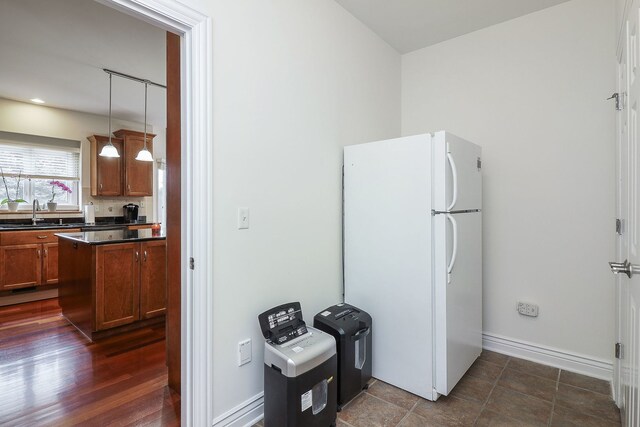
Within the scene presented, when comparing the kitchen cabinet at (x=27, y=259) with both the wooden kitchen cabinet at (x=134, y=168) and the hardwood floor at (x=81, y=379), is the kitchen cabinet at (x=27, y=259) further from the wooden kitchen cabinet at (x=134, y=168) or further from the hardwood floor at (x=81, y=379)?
the wooden kitchen cabinet at (x=134, y=168)

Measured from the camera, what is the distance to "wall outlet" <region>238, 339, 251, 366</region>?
69.3 inches

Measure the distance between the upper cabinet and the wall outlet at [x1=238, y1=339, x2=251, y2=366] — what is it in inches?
193

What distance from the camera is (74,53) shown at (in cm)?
323

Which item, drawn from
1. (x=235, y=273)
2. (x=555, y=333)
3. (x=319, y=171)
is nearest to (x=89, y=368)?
(x=235, y=273)

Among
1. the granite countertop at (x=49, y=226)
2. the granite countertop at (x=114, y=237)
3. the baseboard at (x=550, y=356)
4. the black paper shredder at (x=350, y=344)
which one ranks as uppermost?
the granite countertop at (x=49, y=226)

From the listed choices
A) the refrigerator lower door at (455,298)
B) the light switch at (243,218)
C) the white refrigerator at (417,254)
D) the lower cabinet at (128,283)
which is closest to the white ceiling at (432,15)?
the white refrigerator at (417,254)

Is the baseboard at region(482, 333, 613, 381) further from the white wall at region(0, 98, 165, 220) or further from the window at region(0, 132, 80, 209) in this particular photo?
the window at region(0, 132, 80, 209)

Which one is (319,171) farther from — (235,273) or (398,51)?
(398,51)

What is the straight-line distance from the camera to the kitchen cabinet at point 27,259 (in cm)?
409

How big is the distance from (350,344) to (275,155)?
126 centimetres

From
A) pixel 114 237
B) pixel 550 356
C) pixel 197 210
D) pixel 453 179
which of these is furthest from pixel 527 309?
pixel 114 237

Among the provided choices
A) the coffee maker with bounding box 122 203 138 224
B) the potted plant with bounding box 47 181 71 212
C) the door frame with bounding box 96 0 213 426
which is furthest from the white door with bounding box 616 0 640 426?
the potted plant with bounding box 47 181 71 212

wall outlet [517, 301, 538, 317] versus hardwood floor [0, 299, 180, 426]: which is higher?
wall outlet [517, 301, 538, 317]

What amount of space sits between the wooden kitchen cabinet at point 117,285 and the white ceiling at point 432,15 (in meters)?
2.91
